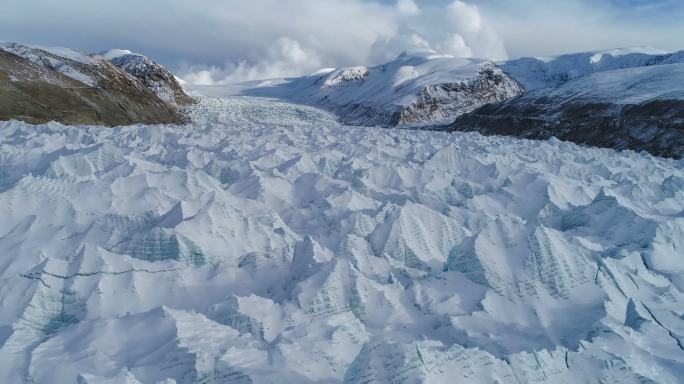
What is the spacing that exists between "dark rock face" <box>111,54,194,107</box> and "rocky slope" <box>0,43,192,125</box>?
18.1 m

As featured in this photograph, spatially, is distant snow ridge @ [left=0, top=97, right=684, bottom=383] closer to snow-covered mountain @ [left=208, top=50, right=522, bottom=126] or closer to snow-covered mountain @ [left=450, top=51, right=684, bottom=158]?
snow-covered mountain @ [left=450, top=51, right=684, bottom=158]

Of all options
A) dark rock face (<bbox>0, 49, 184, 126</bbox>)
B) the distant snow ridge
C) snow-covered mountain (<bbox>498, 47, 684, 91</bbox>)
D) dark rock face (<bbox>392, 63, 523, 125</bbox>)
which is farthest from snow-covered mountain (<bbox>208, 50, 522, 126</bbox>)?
the distant snow ridge

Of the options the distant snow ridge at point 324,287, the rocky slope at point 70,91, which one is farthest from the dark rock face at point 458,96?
the distant snow ridge at point 324,287

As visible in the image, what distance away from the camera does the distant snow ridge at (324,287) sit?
559cm

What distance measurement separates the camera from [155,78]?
103 m

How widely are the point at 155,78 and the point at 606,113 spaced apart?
86751 mm

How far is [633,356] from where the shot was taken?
578cm

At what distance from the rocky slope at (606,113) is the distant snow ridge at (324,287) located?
1181 inches

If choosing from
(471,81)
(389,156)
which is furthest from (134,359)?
(471,81)

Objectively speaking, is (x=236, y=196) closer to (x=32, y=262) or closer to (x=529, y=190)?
(x=32, y=262)

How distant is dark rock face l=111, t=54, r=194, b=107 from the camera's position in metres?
98.1

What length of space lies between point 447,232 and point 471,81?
92.6 metres

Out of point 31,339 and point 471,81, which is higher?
point 471,81

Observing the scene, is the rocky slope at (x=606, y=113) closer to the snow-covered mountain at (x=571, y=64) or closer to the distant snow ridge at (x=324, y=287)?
the distant snow ridge at (x=324, y=287)
